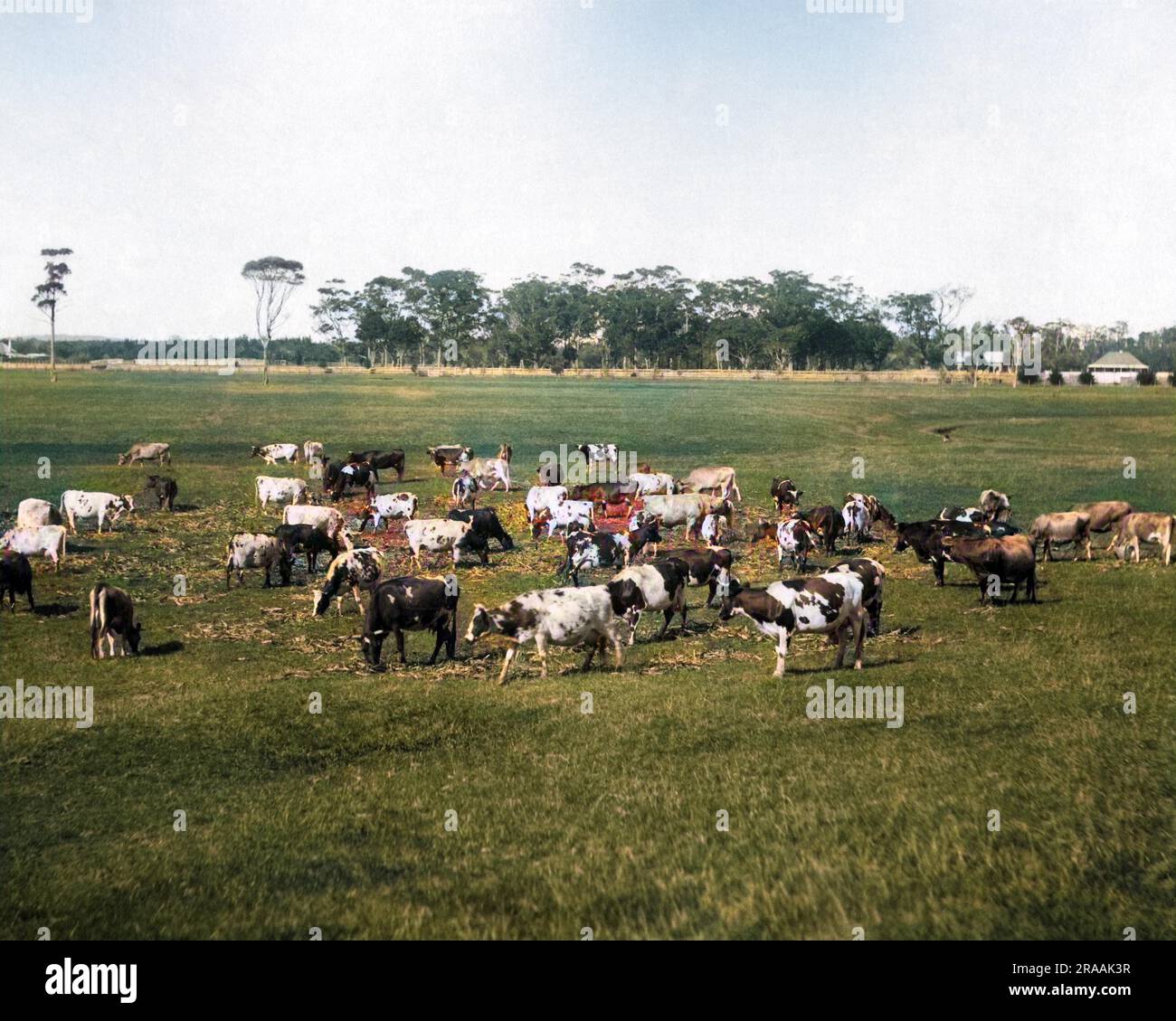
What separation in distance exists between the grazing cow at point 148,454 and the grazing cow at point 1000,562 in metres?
34.2

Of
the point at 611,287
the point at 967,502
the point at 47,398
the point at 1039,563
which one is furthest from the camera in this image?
the point at 611,287

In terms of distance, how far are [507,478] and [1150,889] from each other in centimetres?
3127

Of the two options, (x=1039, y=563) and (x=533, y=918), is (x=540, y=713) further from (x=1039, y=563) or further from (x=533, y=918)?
(x=1039, y=563)

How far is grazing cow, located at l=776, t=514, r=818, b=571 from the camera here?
81.9 feet

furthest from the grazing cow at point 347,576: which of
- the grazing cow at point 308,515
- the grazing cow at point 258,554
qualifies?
the grazing cow at point 308,515

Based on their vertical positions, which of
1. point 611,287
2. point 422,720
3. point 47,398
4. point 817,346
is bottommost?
point 422,720

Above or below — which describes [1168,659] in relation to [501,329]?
below

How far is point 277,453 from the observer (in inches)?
1751

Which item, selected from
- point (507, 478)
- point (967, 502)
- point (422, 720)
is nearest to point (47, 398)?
point (507, 478)

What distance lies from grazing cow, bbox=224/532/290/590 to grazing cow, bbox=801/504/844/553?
44.8 feet

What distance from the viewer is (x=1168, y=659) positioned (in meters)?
16.1

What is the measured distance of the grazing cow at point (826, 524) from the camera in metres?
26.9

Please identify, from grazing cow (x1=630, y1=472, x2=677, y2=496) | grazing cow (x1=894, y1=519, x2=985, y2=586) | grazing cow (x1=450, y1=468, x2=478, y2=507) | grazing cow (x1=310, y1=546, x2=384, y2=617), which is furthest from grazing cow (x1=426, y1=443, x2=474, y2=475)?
grazing cow (x1=894, y1=519, x2=985, y2=586)

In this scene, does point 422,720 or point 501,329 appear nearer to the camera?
point 422,720
